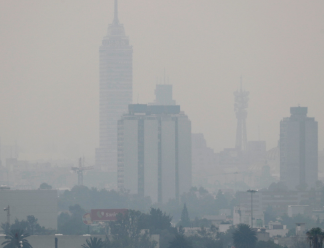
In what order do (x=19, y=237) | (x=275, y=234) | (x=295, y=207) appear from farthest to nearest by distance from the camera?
(x=295, y=207) → (x=275, y=234) → (x=19, y=237)

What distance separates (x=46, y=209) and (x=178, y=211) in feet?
150

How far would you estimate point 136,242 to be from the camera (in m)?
111

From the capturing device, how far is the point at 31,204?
520 ft

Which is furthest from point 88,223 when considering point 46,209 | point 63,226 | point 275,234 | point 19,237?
point 19,237

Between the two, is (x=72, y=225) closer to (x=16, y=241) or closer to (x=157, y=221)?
(x=157, y=221)

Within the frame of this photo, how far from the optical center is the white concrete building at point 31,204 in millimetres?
155750

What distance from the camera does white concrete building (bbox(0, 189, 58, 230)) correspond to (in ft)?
511

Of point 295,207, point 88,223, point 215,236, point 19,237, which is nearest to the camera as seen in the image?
point 19,237

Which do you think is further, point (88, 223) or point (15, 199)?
point (15, 199)

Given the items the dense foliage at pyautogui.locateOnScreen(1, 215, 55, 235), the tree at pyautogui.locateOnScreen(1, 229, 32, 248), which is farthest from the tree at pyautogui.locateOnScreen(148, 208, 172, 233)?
the tree at pyautogui.locateOnScreen(1, 229, 32, 248)

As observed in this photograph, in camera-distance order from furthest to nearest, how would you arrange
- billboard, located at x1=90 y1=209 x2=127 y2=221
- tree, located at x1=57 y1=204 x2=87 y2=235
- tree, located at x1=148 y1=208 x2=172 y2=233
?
tree, located at x1=57 y1=204 x2=87 y2=235 < billboard, located at x1=90 y1=209 x2=127 y2=221 < tree, located at x1=148 y1=208 x2=172 y2=233

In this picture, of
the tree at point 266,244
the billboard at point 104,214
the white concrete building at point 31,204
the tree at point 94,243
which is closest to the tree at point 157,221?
the billboard at point 104,214

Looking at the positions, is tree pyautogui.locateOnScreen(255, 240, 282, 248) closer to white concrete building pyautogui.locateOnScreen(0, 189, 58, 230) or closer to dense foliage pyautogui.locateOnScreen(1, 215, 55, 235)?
dense foliage pyautogui.locateOnScreen(1, 215, 55, 235)

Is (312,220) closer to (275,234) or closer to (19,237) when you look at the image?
(275,234)
